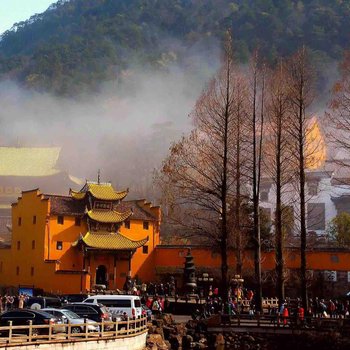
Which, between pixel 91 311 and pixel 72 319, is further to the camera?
pixel 91 311

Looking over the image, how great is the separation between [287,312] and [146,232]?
28527 mm

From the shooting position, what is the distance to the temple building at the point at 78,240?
53500 millimetres

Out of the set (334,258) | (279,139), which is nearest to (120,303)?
(279,139)

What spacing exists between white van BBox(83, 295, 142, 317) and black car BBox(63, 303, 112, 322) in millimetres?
2969

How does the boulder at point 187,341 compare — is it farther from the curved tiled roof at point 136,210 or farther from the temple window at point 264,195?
the temple window at point 264,195

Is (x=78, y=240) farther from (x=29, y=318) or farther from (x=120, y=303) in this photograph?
(x=29, y=318)

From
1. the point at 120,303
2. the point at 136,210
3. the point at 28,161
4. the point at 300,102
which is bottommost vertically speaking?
the point at 120,303

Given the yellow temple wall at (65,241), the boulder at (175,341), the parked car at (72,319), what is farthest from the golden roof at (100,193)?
the parked car at (72,319)

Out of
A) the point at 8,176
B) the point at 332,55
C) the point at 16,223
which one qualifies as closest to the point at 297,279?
the point at 16,223

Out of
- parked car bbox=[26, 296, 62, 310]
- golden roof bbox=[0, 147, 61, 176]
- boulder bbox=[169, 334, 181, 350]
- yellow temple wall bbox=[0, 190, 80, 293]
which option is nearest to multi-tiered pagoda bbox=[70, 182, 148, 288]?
yellow temple wall bbox=[0, 190, 80, 293]

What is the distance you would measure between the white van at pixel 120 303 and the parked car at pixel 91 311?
2969mm

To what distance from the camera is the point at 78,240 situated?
2125 inches

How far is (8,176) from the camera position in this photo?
368 feet

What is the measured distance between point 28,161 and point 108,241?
68237 mm
